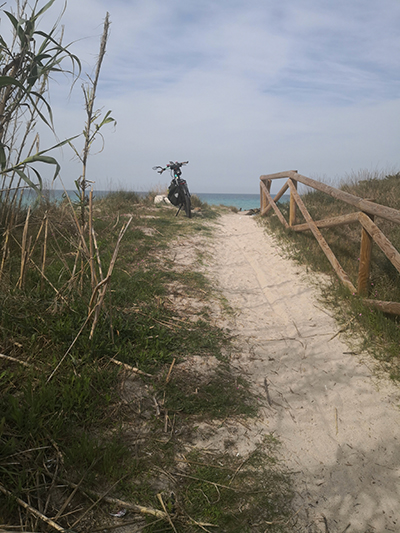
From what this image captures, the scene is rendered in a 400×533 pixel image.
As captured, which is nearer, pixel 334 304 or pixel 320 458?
pixel 320 458

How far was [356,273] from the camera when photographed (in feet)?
16.7

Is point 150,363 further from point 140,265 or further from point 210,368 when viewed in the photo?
point 140,265

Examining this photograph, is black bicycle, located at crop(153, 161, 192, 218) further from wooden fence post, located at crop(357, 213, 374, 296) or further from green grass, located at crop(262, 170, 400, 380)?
wooden fence post, located at crop(357, 213, 374, 296)

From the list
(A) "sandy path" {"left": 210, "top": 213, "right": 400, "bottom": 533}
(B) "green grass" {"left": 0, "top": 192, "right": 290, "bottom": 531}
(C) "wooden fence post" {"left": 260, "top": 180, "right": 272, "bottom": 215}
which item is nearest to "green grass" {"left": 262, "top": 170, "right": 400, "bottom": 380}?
→ (A) "sandy path" {"left": 210, "top": 213, "right": 400, "bottom": 533}

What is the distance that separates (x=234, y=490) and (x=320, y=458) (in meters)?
0.75

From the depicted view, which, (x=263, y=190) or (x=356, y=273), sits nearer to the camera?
(x=356, y=273)

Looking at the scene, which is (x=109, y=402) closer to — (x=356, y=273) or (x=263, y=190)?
(x=356, y=273)

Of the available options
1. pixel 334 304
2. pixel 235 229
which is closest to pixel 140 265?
pixel 334 304

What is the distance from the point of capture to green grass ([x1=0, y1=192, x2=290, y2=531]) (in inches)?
79.0

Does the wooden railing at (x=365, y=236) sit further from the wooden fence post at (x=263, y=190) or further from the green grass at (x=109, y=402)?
the wooden fence post at (x=263, y=190)

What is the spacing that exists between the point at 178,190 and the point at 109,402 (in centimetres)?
830

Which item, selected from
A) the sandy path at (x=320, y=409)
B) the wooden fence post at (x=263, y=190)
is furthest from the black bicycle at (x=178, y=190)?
the sandy path at (x=320, y=409)

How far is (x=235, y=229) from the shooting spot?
9.71 metres

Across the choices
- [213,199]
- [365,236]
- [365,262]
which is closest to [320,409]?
[365,262]
